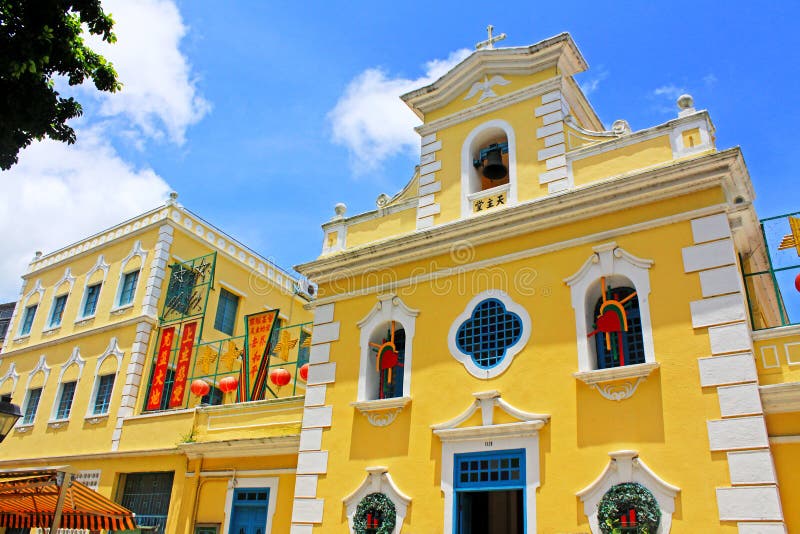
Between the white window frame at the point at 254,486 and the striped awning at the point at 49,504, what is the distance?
9.08ft

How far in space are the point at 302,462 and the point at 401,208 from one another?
5843 millimetres

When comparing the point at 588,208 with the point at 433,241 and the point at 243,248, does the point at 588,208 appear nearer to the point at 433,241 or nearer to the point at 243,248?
the point at 433,241

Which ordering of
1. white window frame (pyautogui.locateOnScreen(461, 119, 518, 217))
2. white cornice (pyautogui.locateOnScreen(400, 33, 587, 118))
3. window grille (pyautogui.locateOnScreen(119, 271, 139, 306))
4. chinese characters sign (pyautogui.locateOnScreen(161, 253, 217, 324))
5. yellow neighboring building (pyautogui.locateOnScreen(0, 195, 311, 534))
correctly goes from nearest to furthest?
white window frame (pyautogui.locateOnScreen(461, 119, 518, 217)) < white cornice (pyautogui.locateOnScreen(400, 33, 587, 118)) < yellow neighboring building (pyautogui.locateOnScreen(0, 195, 311, 534)) < chinese characters sign (pyautogui.locateOnScreen(161, 253, 217, 324)) < window grille (pyautogui.locateOnScreen(119, 271, 139, 306))

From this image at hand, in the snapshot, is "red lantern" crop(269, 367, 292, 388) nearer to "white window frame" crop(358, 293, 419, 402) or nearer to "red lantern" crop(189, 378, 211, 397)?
"red lantern" crop(189, 378, 211, 397)

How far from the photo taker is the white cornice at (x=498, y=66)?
13.7m

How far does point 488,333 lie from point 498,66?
233 inches

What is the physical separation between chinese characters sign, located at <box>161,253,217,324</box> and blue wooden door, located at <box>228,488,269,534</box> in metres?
6.93

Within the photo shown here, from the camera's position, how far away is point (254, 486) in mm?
14875

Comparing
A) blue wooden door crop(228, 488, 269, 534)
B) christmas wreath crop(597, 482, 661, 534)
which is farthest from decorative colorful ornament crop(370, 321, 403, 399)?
christmas wreath crop(597, 482, 661, 534)

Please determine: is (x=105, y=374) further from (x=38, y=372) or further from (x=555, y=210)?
(x=555, y=210)

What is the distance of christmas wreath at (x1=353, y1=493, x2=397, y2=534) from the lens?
1195 cm

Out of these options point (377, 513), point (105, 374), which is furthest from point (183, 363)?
point (377, 513)

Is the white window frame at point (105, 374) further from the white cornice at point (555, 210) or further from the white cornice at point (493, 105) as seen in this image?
the white cornice at point (493, 105)

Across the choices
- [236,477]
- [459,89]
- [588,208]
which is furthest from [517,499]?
[459,89]
